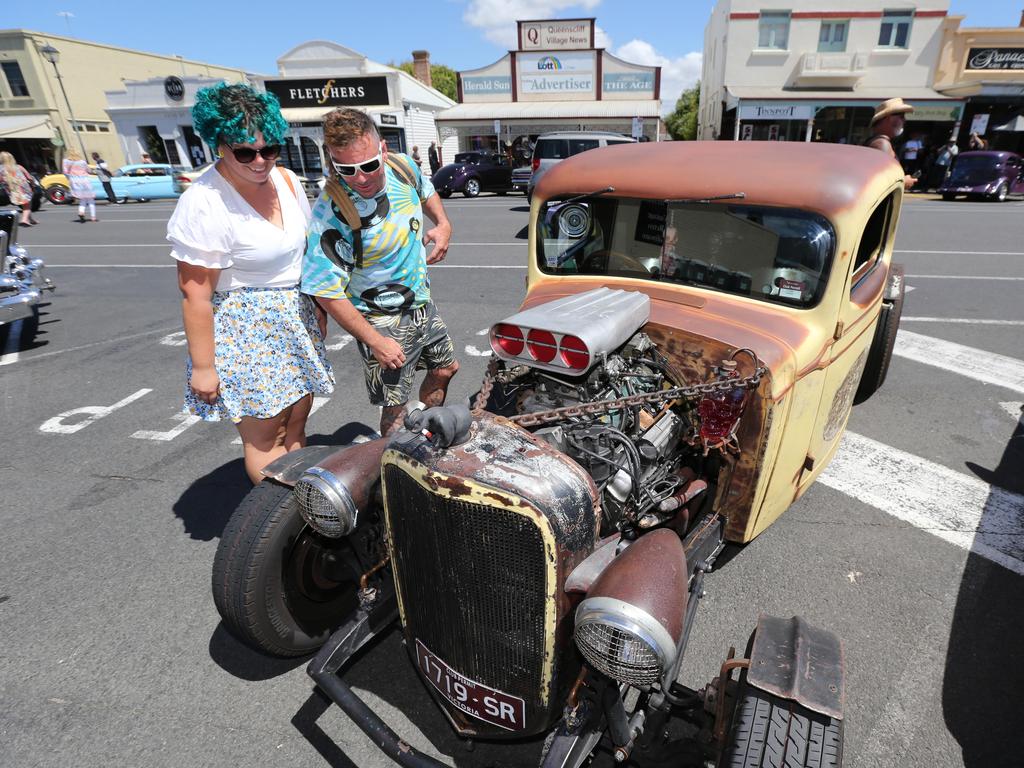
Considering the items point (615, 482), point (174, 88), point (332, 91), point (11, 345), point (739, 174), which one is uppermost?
point (174, 88)

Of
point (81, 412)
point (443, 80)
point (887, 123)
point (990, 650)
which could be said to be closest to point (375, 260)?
point (990, 650)

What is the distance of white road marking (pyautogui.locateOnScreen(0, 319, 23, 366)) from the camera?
5.98 meters

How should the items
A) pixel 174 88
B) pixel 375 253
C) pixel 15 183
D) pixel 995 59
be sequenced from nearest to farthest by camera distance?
pixel 375 253 < pixel 15 183 < pixel 995 59 < pixel 174 88

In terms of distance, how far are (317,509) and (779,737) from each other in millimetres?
1540

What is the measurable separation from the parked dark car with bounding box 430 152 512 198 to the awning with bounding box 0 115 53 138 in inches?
1047

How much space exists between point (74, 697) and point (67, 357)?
4.89 m

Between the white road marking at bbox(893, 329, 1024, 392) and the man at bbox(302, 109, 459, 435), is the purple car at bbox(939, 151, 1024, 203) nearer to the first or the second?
the white road marking at bbox(893, 329, 1024, 392)

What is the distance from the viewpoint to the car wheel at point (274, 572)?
2.11 metres

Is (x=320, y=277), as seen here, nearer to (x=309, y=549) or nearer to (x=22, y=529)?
(x=309, y=549)

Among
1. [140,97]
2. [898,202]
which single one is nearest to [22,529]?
[898,202]

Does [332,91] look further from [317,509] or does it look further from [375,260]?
[317,509]

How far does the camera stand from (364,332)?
2609mm

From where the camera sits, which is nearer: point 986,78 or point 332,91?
point 986,78

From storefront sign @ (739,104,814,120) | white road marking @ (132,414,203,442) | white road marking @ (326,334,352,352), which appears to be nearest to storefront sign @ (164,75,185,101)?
storefront sign @ (739,104,814,120)
